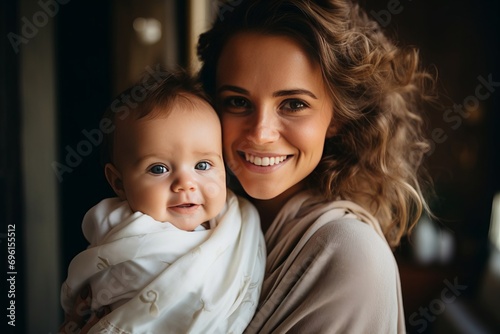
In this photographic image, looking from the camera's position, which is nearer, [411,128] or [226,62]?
[226,62]

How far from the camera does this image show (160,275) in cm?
75

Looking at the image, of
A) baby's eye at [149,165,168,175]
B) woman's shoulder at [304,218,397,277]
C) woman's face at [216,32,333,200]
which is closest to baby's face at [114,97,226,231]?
baby's eye at [149,165,168,175]

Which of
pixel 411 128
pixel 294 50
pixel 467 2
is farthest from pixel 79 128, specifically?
pixel 467 2

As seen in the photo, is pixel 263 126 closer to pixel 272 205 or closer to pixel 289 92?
pixel 289 92

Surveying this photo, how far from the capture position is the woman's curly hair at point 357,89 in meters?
0.92

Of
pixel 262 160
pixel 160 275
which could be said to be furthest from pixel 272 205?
pixel 160 275

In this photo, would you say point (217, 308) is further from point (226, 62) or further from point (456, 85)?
point (456, 85)

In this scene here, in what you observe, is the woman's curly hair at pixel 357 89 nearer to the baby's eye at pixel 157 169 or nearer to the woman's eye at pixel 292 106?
the woman's eye at pixel 292 106

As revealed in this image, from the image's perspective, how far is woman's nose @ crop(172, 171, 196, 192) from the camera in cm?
81

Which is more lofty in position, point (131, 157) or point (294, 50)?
point (294, 50)

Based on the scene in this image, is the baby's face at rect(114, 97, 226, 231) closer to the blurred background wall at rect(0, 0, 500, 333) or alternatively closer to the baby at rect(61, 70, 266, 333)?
the baby at rect(61, 70, 266, 333)

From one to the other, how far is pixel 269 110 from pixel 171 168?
0.74 feet

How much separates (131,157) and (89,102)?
825 mm

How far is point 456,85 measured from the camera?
339 centimetres
